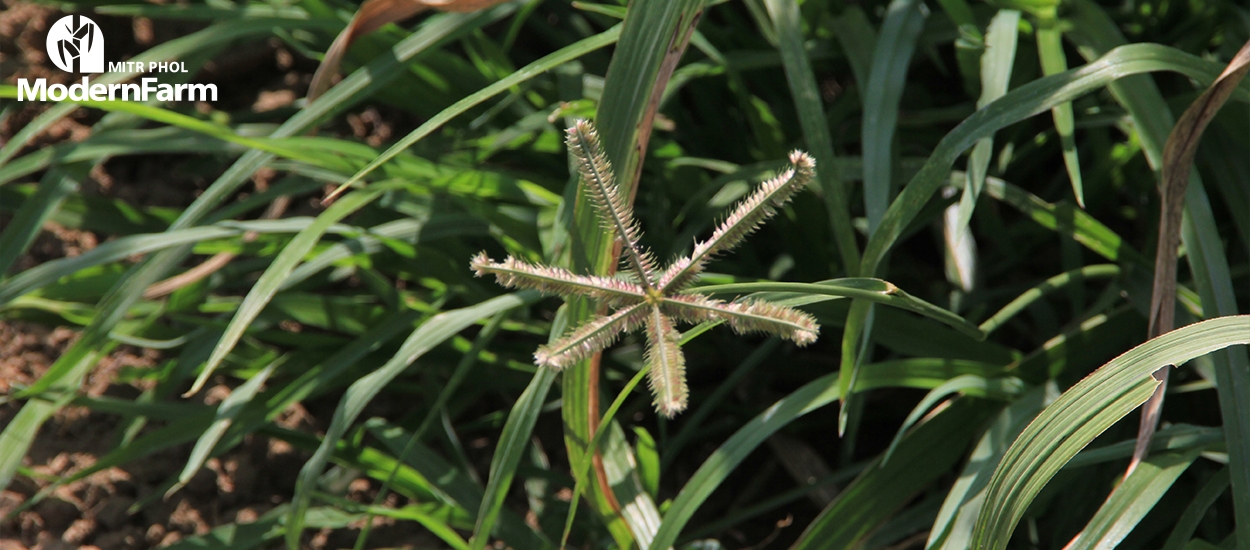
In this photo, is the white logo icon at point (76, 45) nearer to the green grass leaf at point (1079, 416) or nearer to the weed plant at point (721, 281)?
the weed plant at point (721, 281)

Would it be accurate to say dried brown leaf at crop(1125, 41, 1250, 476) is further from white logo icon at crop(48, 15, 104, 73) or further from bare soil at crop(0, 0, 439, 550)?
white logo icon at crop(48, 15, 104, 73)

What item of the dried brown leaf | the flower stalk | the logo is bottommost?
the flower stalk

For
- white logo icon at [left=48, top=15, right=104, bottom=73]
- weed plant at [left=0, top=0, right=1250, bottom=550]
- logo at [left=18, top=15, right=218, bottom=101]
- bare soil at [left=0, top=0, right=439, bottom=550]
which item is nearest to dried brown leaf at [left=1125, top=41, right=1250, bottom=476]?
weed plant at [left=0, top=0, right=1250, bottom=550]

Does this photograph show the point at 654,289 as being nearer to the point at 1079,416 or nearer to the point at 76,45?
the point at 1079,416

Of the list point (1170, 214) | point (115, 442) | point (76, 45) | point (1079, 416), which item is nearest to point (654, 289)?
point (1079, 416)

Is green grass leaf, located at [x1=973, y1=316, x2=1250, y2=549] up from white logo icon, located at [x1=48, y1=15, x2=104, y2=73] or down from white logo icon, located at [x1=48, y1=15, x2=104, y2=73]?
down

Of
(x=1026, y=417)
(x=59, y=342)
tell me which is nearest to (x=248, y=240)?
(x=59, y=342)

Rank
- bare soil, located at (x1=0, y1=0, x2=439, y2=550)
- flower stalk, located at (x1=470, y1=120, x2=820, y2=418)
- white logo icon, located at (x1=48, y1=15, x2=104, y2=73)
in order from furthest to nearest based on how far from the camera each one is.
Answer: white logo icon, located at (x1=48, y1=15, x2=104, y2=73)
bare soil, located at (x1=0, y1=0, x2=439, y2=550)
flower stalk, located at (x1=470, y1=120, x2=820, y2=418)

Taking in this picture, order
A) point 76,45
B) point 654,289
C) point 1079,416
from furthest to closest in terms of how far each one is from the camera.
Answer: point 76,45 → point 1079,416 → point 654,289

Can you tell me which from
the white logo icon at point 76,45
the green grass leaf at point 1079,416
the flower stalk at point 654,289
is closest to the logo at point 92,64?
the white logo icon at point 76,45
